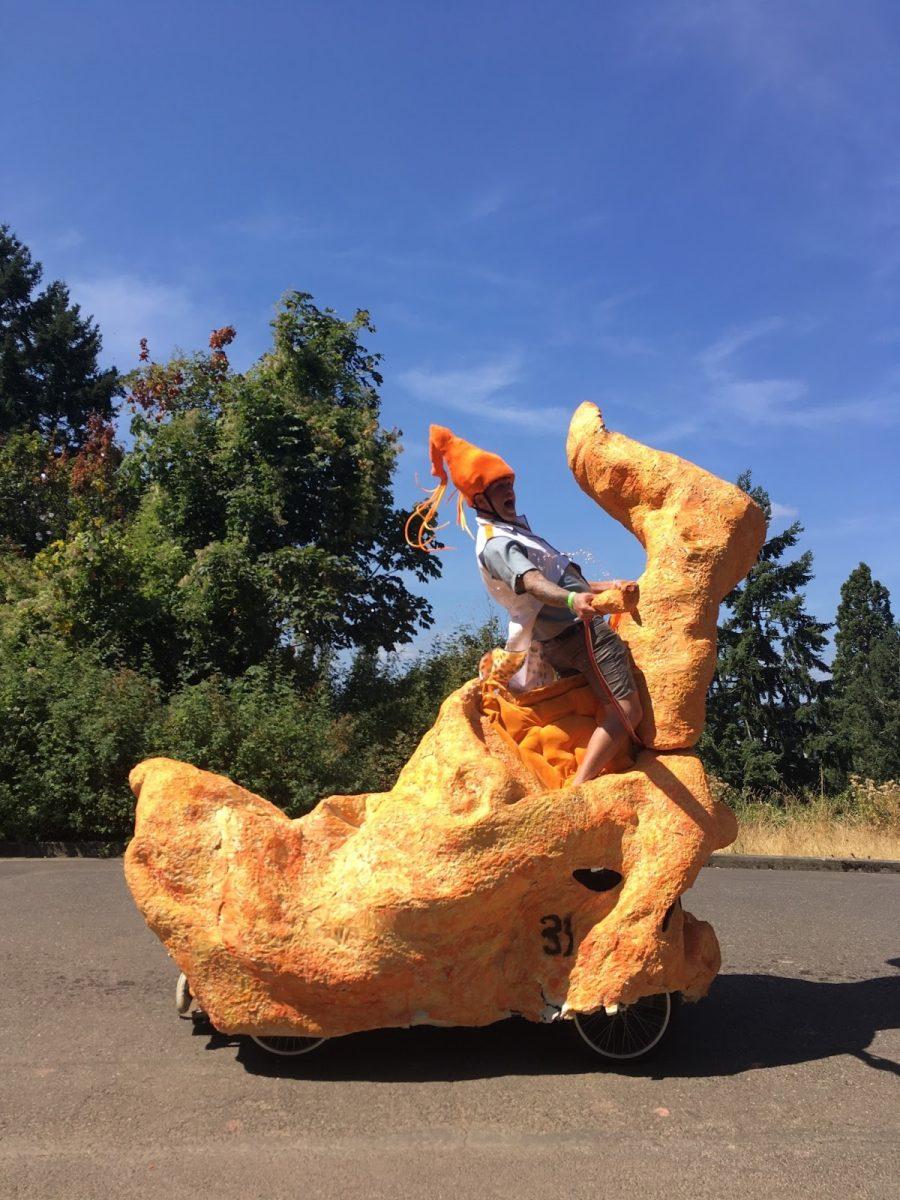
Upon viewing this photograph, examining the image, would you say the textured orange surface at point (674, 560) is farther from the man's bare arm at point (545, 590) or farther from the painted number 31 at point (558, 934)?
the painted number 31 at point (558, 934)

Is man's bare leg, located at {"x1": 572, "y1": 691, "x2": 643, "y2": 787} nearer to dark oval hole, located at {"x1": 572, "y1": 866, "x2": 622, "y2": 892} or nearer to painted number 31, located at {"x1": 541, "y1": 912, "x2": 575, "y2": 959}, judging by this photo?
dark oval hole, located at {"x1": 572, "y1": 866, "x2": 622, "y2": 892}

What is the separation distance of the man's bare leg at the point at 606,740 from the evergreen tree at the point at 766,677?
13.9 metres

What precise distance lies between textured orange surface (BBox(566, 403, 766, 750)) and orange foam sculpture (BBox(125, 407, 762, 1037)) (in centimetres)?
28

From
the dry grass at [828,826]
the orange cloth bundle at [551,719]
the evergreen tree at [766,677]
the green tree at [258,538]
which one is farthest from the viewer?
the evergreen tree at [766,677]

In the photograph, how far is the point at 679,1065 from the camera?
449cm

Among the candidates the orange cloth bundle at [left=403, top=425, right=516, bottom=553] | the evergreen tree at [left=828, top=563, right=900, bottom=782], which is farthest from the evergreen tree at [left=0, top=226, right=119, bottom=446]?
the orange cloth bundle at [left=403, top=425, right=516, bottom=553]

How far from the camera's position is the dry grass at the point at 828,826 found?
11.1 meters

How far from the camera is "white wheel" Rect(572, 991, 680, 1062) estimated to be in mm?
4449

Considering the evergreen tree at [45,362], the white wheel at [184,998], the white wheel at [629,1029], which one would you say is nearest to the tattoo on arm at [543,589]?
the white wheel at [629,1029]

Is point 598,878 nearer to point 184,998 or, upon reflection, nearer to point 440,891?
point 440,891

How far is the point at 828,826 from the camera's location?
39.2 ft

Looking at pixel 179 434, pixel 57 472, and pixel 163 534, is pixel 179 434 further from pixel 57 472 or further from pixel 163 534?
pixel 57 472

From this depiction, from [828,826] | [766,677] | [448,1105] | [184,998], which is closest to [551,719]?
[448,1105]

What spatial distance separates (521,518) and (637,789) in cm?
136
